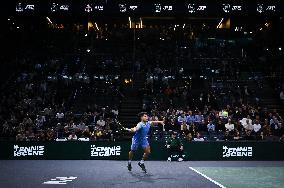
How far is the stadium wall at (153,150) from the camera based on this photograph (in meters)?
20.0

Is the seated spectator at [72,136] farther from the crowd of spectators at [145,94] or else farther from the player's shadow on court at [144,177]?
the player's shadow on court at [144,177]

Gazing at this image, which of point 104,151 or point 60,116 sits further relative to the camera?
point 60,116

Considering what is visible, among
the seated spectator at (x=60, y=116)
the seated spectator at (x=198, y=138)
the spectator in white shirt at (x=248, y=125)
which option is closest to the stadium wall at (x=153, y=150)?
the seated spectator at (x=198, y=138)

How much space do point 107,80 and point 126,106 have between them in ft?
8.37

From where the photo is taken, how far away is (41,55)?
31.1 metres

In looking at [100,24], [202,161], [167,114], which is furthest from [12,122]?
[100,24]

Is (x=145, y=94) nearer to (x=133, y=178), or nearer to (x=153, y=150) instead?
(x=153, y=150)

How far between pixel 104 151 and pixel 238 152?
20.0 ft

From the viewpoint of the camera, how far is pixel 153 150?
2008 centimetres

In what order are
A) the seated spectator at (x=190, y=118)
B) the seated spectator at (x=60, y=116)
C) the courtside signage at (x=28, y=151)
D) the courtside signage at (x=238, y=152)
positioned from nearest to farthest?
the courtside signage at (x=28, y=151), the courtside signage at (x=238, y=152), the seated spectator at (x=190, y=118), the seated spectator at (x=60, y=116)

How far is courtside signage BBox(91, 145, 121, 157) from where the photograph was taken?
20.1 m

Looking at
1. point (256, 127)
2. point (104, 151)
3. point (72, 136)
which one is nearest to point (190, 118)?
point (256, 127)

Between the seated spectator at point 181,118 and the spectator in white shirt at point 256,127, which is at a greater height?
the seated spectator at point 181,118

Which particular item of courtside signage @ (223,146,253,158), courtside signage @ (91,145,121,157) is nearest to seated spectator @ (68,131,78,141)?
courtside signage @ (91,145,121,157)
